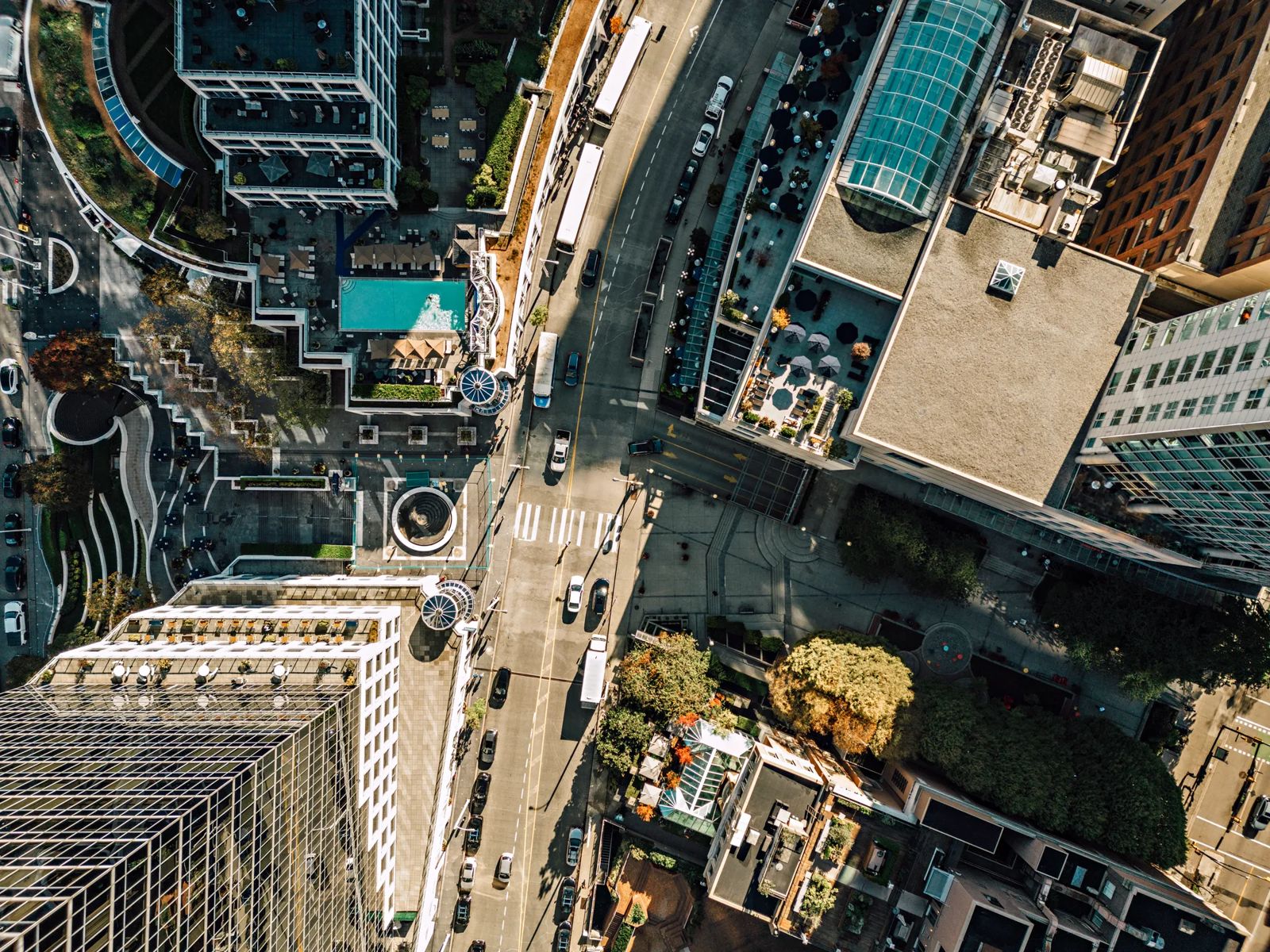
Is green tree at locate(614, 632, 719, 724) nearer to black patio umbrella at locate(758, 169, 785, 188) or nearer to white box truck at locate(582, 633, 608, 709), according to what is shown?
white box truck at locate(582, 633, 608, 709)

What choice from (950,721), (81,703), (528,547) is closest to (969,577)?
(950,721)

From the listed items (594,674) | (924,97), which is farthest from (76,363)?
(924,97)

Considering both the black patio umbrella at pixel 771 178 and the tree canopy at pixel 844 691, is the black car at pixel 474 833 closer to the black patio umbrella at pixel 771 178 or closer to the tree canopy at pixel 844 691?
the tree canopy at pixel 844 691

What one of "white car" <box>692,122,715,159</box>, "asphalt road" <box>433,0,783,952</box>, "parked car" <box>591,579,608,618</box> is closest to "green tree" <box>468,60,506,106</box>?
"asphalt road" <box>433,0,783,952</box>

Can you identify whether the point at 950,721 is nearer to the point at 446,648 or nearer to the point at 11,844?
the point at 446,648

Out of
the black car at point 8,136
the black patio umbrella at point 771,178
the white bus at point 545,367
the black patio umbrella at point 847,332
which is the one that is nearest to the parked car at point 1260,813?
the black patio umbrella at point 847,332
